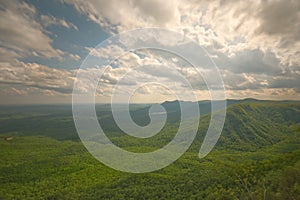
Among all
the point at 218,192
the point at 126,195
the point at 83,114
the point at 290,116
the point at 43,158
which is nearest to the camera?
the point at 83,114

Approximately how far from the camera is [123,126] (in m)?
6.18

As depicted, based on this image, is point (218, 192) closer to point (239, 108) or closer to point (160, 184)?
point (160, 184)

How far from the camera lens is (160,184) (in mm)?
47125

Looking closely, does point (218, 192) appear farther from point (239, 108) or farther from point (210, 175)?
point (239, 108)

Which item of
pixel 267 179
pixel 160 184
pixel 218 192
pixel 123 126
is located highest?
pixel 123 126

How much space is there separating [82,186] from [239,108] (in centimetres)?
11245

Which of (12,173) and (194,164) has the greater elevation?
(194,164)

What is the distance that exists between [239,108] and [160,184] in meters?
104

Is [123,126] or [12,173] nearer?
[123,126]

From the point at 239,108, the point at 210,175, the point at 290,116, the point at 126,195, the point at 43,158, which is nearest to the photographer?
the point at 210,175

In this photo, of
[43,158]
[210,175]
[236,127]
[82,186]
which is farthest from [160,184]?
[236,127]

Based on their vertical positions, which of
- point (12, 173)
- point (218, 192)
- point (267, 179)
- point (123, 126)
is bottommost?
point (12, 173)

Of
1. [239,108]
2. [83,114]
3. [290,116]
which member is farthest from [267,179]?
[290,116]

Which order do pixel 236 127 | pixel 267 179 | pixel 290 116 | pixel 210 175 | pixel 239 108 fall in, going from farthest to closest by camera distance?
1. pixel 290 116
2. pixel 239 108
3. pixel 236 127
4. pixel 210 175
5. pixel 267 179
